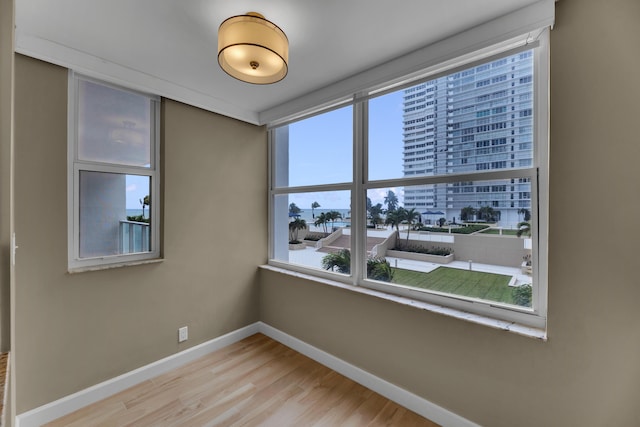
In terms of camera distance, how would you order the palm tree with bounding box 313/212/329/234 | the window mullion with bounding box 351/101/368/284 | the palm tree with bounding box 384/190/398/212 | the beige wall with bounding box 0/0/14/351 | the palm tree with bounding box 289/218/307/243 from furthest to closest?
1. the palm tree with bounding box 289/218/307/243
2. the palm tree with bounding box 313/212/329/234
3. the window mullion with bounding box 351/101/368/284
4. the palm tree with bounding box 384/190/398/212
5. the beige wall with bounding box 0/0/14/351

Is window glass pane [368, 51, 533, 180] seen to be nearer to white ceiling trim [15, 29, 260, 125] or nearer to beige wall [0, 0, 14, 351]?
white ceiling trim [15, 29, 260, 125]

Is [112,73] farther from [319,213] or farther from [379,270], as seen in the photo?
[379,270]

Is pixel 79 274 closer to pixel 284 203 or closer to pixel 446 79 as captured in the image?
pixel 284 203

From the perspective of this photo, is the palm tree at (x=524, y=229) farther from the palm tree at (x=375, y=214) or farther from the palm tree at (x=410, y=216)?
the palm tree at (x=375, y=214)

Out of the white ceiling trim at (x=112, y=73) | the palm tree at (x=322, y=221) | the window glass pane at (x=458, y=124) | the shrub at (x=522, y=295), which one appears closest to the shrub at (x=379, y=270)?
the palm tree at (x=322, y=221)

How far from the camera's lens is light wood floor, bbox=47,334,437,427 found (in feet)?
5.80

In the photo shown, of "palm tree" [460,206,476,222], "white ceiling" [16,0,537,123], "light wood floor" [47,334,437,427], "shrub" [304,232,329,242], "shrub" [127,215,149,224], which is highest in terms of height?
"white ceiling" [16,0,537,123]

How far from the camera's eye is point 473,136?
1.77 m

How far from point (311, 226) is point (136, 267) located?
159 centimetres

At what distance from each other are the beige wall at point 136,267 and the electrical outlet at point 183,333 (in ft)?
0.13

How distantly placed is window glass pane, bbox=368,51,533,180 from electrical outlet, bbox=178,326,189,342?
219 centimetres

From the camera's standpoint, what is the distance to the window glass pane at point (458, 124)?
5.28 feet

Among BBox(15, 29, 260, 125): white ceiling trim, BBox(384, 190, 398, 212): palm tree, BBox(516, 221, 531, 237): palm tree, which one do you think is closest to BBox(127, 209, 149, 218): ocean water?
BBox(15, 29, 260, 125): white ceiling trim

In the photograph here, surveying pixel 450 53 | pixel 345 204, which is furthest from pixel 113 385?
pixel 450 53
